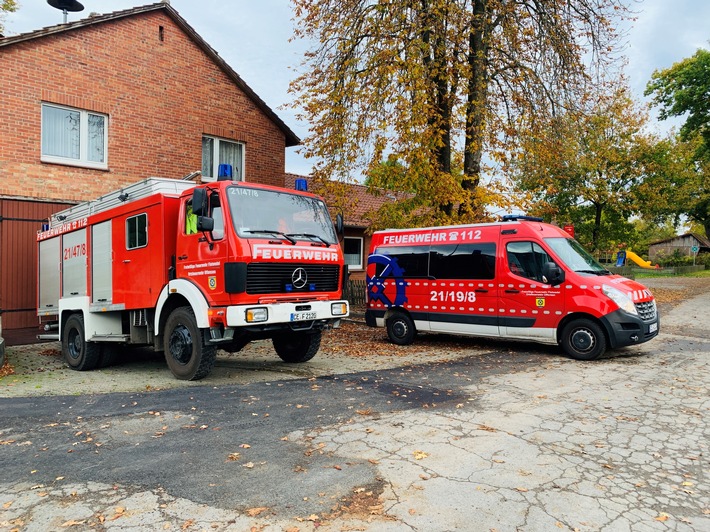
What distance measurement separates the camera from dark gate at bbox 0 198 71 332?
11.5m

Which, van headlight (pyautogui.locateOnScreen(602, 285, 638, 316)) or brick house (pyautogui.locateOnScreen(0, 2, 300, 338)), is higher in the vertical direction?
brick house (pyautogui.locateOnScreen(0, 2, 300, 338))

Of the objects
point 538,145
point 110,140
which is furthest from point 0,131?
point 538,145

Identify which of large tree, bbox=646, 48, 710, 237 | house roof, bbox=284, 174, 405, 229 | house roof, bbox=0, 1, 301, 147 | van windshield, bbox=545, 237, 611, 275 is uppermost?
large tree, bbox=646, 48, 710, 237

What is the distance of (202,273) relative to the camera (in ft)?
23.6

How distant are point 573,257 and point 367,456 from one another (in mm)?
6619

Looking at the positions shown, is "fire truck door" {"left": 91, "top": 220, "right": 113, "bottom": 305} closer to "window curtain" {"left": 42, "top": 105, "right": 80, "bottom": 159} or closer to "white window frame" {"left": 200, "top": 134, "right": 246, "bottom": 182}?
"window curtain" {"left": 42, "top": 105, "right": 80, "bottom": 159}

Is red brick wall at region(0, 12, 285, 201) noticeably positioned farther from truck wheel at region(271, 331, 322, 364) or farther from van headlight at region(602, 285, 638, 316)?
van headlight at region(602, 285, 638, 316)

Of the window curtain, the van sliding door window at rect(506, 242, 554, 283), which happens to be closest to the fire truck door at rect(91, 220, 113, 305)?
the window curtain

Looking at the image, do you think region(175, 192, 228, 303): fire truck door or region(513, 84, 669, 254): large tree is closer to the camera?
region(175, 192, 228, 303): fire truck door

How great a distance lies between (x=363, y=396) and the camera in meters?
6.65

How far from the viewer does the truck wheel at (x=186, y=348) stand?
729cm

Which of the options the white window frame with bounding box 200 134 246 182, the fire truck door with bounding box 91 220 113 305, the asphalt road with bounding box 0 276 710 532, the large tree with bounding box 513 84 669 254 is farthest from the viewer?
the large tree with bounding box 513 84 669 254

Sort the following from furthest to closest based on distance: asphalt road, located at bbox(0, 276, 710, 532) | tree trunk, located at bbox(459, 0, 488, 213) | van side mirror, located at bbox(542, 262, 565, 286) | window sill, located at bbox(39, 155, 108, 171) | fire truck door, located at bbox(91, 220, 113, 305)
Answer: tree trunk, located at bbox(459, 0, 488, 213)
window sill, located at bbox(39, 155, 108, 171)
van side mirror, located at bbox(542, 262, 565, 286)
fire truck door, located at bbox(91, 220, 113, 305)
asphalt road, located at bbox(0, 276, 710, 532)

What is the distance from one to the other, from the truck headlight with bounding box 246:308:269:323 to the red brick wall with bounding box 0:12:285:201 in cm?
749
